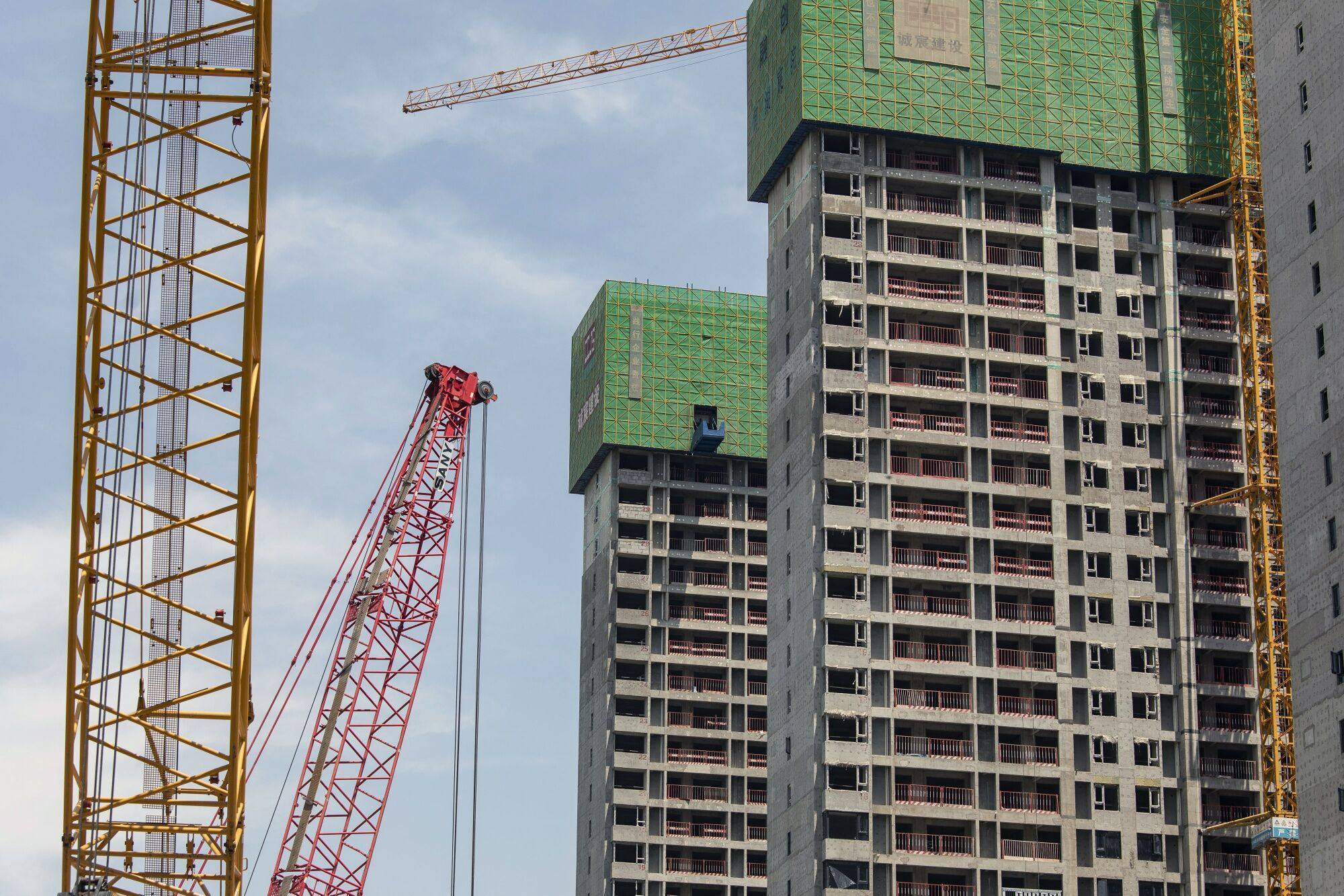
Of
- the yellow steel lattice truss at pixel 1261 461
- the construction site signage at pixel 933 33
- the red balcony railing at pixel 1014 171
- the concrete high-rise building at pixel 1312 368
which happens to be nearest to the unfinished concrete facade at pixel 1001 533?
the red balcony railing at pixel 1014 171

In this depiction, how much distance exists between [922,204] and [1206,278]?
2409cm

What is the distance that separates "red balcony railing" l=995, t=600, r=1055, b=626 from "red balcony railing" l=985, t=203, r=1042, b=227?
30290 mm

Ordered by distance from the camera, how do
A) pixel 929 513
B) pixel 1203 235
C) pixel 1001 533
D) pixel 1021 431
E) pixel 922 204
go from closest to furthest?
pixel 1001 533
pixel 929 513
pixel 1021 431
pixel 922 204
pixel 1203 235

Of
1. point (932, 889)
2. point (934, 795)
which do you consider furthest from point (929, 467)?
point (932, 889)

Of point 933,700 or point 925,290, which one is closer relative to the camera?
point 933,700

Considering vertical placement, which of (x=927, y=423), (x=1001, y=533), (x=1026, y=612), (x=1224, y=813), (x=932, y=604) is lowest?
(x=1224, y=813)

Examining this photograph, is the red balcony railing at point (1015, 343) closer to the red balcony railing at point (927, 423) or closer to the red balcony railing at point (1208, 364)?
the red balcony railing at point (927, 423)

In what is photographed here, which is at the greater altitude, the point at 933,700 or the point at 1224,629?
the point at 1224,629

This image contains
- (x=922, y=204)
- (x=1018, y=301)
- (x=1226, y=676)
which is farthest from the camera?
(x=922, y=204)

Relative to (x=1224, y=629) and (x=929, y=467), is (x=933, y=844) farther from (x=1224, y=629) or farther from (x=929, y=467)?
(x=1224, y=629)

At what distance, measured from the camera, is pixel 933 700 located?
166 m

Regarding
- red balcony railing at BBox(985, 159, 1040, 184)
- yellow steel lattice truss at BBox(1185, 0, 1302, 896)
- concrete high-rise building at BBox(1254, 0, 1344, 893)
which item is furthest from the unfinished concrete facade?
concrete high-rise building at BBox(1254, 0, 1344, 893)

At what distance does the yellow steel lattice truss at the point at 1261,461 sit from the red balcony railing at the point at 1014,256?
13.1 m

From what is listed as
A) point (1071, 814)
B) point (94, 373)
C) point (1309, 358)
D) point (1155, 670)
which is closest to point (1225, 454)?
point (1155, 670)
